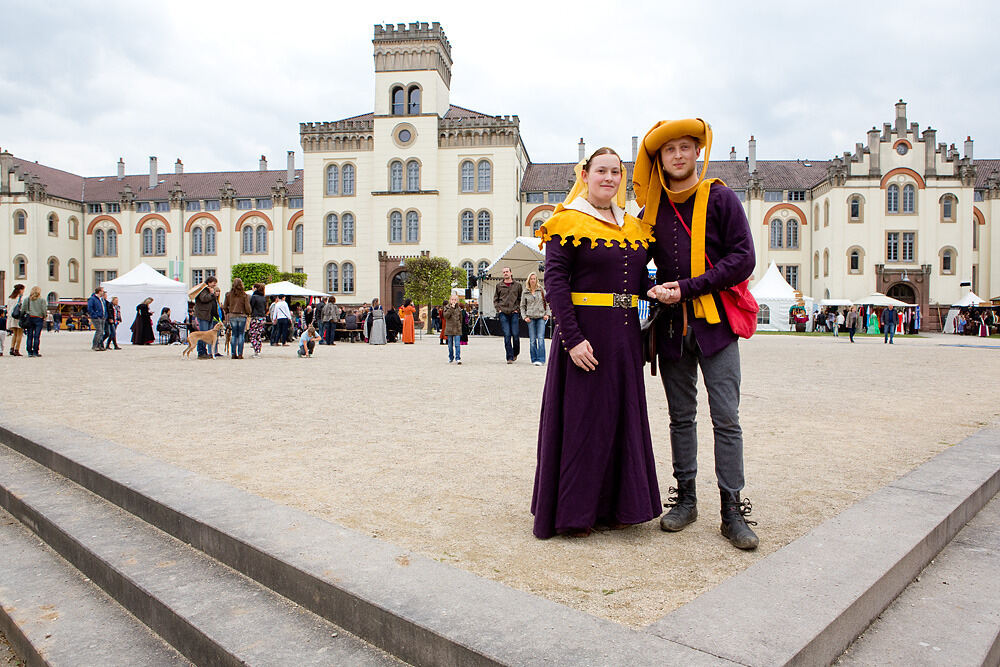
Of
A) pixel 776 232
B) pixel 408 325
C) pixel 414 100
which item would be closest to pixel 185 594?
pixel 408 325

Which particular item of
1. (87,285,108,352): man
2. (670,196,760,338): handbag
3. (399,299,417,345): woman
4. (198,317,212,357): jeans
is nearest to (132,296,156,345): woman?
(87,285,108,352): man

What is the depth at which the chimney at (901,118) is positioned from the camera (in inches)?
1998

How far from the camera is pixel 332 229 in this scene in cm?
5216

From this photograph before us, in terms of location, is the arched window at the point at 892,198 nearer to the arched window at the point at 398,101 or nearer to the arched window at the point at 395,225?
the arched window at the point at 395,225

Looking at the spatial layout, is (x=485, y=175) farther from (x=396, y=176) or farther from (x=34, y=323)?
(x=34, y=323)

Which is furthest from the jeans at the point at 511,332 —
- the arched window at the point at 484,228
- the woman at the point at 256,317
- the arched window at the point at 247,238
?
the arched window at the point at 247,238

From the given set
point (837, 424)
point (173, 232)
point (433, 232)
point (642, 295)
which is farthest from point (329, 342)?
point (173, 232)

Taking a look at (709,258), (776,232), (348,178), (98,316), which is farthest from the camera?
(776,232)

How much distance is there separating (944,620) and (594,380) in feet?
4.96

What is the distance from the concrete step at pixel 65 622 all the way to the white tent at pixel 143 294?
834 inches

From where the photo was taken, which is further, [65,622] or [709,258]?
[709,258]

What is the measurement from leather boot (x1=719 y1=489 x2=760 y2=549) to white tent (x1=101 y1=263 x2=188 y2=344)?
74.3ft

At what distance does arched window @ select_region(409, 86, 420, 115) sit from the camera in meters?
49.5

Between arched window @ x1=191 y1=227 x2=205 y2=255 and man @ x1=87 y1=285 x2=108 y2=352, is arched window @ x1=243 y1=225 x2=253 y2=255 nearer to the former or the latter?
arched window @ x1=191 y1=227 x2=205 y2=255
